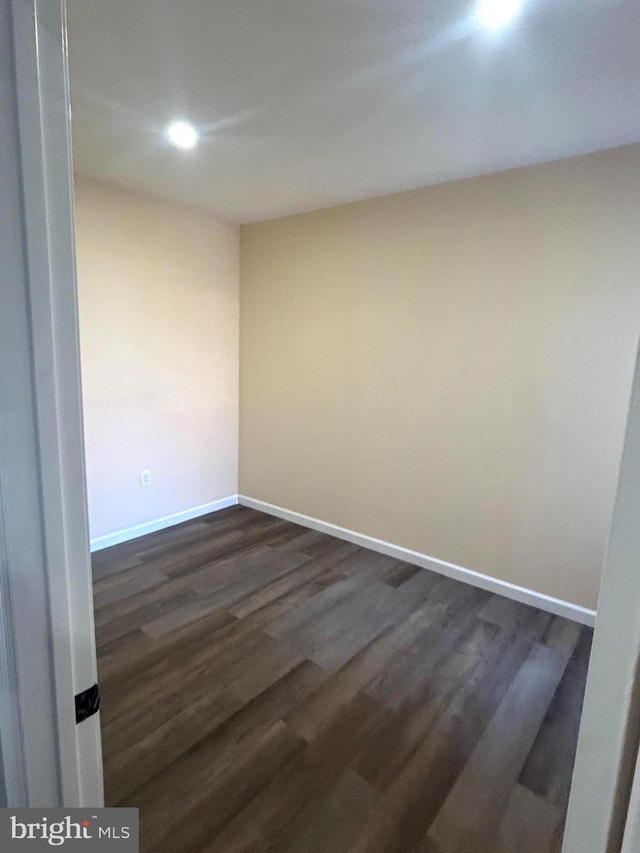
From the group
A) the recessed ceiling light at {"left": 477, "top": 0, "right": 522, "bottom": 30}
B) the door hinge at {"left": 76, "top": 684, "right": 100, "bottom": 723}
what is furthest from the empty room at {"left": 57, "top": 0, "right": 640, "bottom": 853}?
the door hinge at {"left": 76, "top": 684, "right": 100, "bottom": 723}

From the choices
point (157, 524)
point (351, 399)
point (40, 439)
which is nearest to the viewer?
point (40, 439)

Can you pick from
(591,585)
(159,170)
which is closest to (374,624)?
(591,585)

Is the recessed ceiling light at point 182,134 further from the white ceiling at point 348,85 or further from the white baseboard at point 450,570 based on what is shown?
the white baseboard at point 450,570

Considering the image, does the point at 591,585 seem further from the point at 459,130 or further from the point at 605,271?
the point at 459,130

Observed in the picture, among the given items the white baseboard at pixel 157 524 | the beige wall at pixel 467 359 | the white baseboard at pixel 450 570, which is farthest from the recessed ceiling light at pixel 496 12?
the white baseboard at pixel 157 524

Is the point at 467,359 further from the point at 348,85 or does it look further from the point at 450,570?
A: the point at 348,85

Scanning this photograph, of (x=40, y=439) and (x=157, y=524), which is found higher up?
(x=40, y=439)

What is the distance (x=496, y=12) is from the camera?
1286 millimetres

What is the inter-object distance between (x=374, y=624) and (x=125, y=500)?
6.49 feet

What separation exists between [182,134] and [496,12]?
54.9 inches

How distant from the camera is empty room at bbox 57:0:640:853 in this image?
145cm

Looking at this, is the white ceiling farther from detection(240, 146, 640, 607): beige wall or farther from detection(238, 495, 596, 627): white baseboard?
detection(238, 495, 596, 627): white baseboard

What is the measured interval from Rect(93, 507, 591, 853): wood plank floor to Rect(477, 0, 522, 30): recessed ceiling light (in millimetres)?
2403

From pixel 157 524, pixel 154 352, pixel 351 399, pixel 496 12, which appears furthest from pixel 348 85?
pixel 157 524
